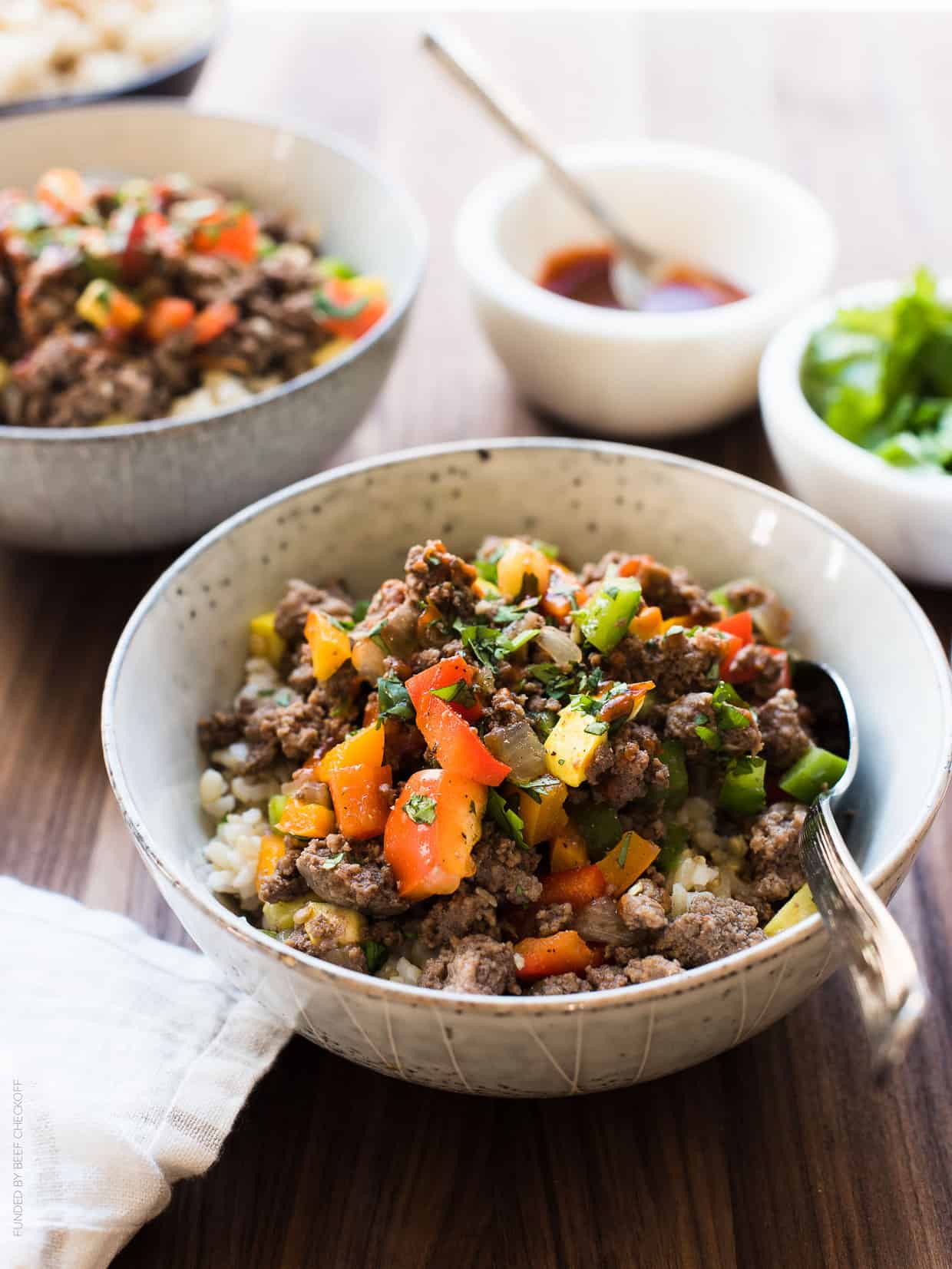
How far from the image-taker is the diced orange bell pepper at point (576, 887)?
6.89ft

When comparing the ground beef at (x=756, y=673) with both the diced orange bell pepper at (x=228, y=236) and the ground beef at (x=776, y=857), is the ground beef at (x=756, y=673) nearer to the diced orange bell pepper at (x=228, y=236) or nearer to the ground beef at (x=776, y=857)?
the ground beef at (x=776, y=857)

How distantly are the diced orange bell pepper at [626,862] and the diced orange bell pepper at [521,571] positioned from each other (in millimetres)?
562

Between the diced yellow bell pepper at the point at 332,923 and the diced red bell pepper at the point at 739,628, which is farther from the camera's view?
the diced red bell pepper at the point at 739,628

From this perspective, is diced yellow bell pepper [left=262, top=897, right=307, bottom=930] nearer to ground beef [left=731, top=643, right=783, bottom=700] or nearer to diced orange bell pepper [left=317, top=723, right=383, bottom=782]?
diced orange bell pepper [left=317, top=723, right=383, bottom=782]

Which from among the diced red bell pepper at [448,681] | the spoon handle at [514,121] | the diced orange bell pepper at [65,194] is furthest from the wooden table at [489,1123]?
the diced orange bell pepper at [65,194]

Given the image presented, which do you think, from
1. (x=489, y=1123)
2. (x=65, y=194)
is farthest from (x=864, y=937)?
(x=65, y=194)

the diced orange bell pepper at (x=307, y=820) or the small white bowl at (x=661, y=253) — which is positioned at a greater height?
the small white bowl at (x=661, y=253)

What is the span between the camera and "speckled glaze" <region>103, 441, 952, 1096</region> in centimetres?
172

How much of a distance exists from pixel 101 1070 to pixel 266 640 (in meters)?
0.94

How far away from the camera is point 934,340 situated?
127 inches

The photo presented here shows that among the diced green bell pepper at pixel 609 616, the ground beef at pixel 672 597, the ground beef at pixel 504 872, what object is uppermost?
the diced green bell pepper at pixel 609 616

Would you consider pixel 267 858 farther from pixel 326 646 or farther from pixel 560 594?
pixel 560 594

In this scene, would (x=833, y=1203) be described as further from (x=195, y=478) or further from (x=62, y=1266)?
(x=195, y=478)

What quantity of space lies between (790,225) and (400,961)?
8.76 feet
